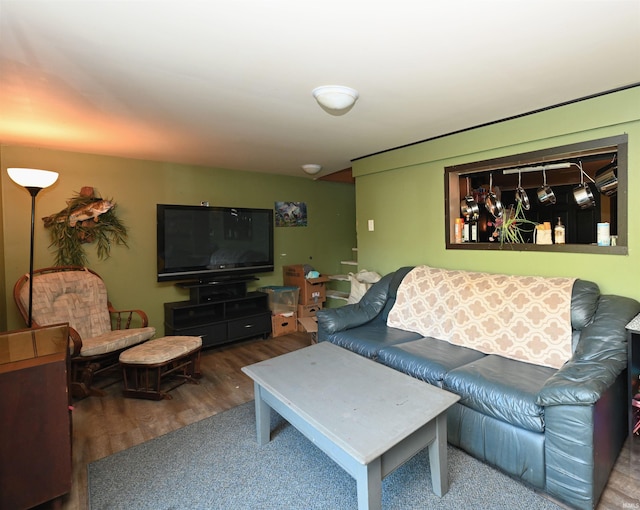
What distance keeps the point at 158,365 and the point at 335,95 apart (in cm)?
237

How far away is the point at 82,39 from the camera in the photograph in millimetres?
1483

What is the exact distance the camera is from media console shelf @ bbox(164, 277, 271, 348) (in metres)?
3.61

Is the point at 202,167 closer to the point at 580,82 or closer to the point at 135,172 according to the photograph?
the point at 135,172

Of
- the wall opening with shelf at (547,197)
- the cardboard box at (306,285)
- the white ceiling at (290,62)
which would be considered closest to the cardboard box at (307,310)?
the cardboard box at (306,285)

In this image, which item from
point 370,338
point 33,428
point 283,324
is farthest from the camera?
point 283,324

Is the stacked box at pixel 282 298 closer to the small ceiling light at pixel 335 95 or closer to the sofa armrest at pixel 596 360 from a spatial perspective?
the small ceiling light at pixel 335 95

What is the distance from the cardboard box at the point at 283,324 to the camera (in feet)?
14.0

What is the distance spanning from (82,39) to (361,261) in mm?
3209

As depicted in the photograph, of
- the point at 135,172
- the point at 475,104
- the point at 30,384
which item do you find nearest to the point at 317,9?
the point at 475,104

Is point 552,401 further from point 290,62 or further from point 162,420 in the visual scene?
point 162,420

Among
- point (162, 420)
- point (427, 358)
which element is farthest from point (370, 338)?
point (162, 420)

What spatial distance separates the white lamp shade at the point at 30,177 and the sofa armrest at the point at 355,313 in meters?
2.37

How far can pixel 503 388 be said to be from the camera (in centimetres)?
179

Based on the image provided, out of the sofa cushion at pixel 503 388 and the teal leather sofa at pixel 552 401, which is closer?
the teal leather sofa at pixel 552 401
